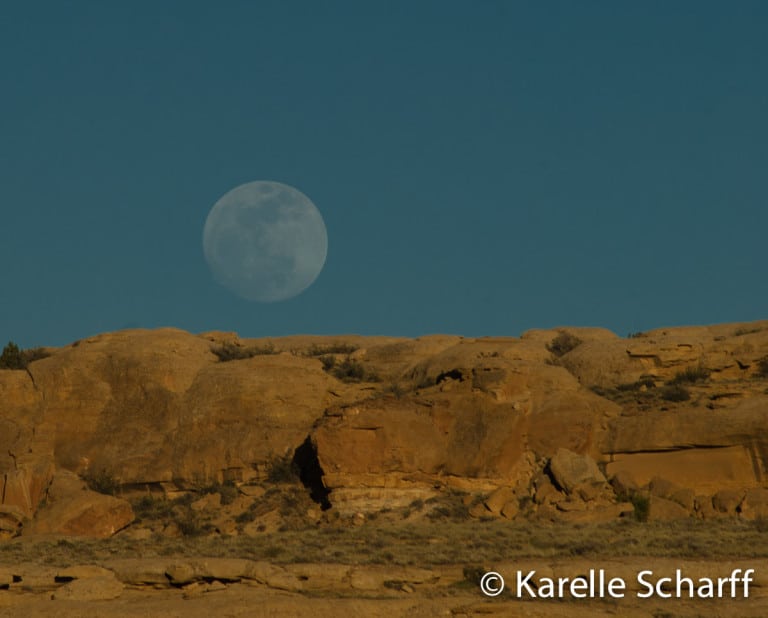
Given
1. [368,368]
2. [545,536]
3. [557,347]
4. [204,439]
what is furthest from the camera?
[557,347]

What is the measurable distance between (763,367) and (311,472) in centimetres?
1553

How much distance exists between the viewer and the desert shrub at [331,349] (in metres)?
52.7

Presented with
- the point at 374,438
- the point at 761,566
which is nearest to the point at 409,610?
the point at 761,566

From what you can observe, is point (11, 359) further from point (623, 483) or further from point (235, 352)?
point (623, 483)

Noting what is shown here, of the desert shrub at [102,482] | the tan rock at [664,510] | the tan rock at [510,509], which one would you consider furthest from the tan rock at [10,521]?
the tan rock at [664,510]

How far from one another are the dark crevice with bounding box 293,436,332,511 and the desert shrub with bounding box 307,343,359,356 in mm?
12412

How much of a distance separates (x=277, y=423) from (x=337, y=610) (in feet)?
58.1

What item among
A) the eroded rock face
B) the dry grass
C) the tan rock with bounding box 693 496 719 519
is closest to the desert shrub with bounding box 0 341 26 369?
the eroded rock face

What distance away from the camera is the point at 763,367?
43562mm

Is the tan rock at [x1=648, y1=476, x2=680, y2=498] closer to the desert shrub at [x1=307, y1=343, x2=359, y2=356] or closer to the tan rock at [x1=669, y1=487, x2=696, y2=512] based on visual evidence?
the tan rock at [x1=669, y1=487, x2=696, y2=512]

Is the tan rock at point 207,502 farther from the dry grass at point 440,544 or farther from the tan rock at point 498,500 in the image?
the tan rock at point 498,500

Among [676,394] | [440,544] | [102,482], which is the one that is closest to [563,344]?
[676,394]

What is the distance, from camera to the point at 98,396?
4238 cm

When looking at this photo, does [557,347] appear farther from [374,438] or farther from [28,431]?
[28,431]
